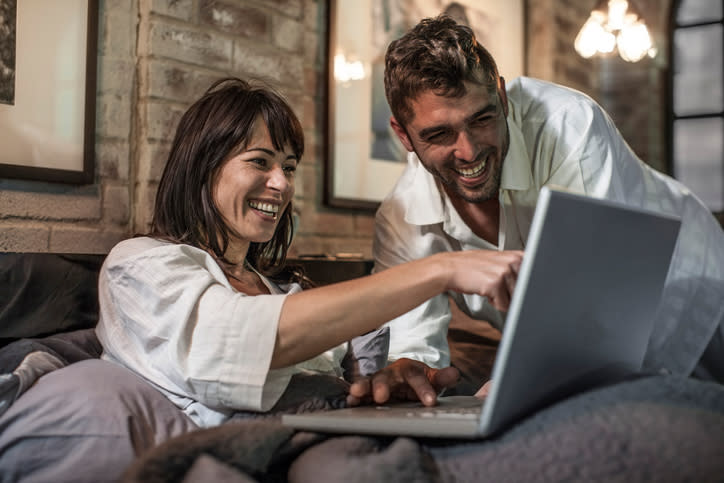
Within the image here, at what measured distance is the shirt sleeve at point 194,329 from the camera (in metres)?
0.98

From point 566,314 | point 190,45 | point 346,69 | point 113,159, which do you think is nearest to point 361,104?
point 346,69

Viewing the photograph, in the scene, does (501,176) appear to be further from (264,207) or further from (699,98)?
(699,98)

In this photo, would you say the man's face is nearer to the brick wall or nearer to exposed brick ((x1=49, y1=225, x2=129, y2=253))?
the brick wall

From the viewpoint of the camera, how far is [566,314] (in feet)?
2.36

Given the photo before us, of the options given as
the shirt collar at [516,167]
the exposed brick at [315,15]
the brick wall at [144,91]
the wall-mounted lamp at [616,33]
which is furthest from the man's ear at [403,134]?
the wall-mounted lamp at [616,33]

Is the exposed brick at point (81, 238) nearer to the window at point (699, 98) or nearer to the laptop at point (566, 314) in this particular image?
the laptop at point (566, 314)

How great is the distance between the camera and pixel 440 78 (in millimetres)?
1441

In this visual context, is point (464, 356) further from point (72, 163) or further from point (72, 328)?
point (72, 163)

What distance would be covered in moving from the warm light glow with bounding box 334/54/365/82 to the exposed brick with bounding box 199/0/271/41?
1.48 feet

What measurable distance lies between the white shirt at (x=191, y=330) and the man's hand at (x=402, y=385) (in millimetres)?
123

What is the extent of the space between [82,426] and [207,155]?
0.62 metres

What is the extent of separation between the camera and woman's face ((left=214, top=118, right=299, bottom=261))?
1.38 metres

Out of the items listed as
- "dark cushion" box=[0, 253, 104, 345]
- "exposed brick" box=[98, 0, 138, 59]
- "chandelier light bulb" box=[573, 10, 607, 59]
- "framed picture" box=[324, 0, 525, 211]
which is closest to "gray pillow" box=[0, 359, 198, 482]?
"dark cushion" box=[0, 253, 104, 345]

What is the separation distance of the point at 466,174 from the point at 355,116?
108cm
